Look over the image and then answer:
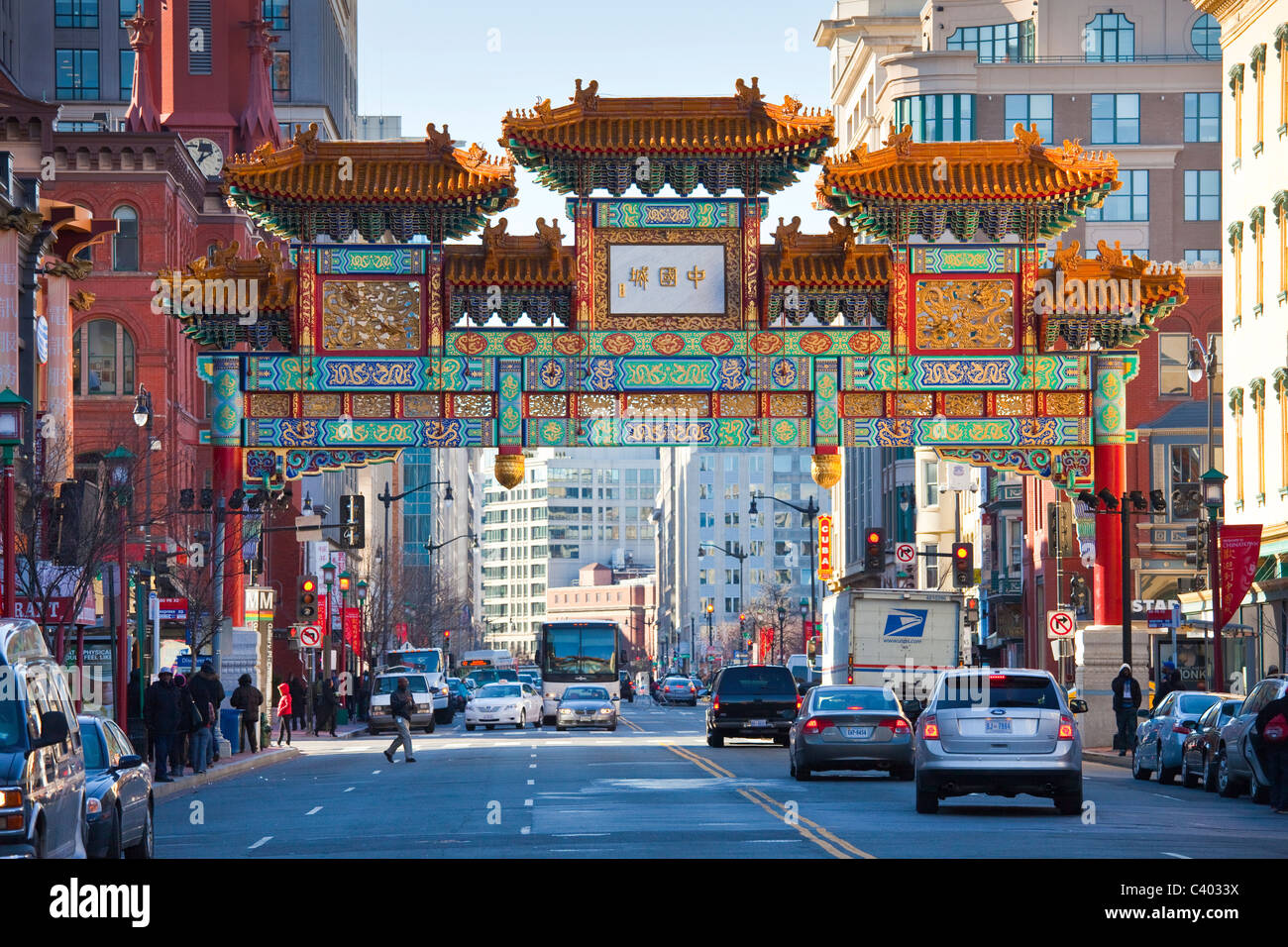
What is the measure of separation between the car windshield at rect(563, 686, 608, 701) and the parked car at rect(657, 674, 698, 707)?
155ft

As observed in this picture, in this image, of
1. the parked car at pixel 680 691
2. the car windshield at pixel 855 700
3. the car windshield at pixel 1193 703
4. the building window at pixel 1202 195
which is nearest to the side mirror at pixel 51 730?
the car windshield at pixel 855 700

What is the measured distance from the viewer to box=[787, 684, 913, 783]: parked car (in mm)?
32625

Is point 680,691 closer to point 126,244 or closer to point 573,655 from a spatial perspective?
point 573,655

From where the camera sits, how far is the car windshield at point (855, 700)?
109 ft

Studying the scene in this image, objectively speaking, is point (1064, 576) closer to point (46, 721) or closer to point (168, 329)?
point (168, 329)

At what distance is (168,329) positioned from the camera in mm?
72375

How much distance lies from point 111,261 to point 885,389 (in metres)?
34.5

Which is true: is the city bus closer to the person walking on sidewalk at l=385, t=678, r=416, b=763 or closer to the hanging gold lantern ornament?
the hanging gold lantern ornament

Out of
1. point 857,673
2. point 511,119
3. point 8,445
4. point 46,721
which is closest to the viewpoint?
point 46,721

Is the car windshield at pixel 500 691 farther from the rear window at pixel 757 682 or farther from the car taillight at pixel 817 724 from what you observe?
the car taillight at pixel 817 724

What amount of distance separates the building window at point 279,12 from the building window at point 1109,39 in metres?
39.5

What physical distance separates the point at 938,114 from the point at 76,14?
135ft
